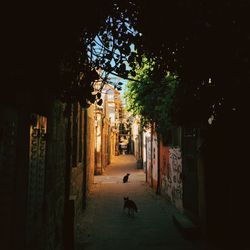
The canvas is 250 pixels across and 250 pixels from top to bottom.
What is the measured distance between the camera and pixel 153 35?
13.3ft

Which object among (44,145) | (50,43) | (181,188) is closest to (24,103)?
(50,43)

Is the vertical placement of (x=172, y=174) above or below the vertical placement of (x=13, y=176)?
below

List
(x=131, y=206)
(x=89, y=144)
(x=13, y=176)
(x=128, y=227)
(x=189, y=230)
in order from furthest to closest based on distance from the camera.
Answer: (x=89, y=144) → (x=131, y=206) → (x=128, y=227) → (x=189, y=230) → (x=13, y=176)

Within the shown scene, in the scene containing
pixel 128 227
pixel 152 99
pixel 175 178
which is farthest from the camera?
pixel 152 99

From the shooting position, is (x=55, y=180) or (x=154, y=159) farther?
(x=154, y=159)

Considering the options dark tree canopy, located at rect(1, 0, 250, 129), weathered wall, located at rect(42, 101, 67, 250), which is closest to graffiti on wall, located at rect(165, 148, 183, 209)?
weathered wall, located at rect(42, 101, 67, 250)

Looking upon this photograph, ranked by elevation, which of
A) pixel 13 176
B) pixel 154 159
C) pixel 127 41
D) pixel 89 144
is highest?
pixel 127 41

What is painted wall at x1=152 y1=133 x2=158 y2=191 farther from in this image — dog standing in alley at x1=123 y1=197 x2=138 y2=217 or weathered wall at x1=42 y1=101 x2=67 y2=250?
weathered wall at x1=42 y1=101 x2=67 y2=250

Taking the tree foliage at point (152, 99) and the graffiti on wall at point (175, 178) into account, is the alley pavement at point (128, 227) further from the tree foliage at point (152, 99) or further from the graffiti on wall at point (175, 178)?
the tree foliage at point (152, 99)

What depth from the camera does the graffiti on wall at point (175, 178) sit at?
10.4 meters

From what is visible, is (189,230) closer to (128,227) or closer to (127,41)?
(128,227)

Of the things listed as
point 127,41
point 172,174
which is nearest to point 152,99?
point 172,174

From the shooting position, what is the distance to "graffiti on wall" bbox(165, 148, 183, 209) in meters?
10.4

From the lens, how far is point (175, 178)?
36.5ft
